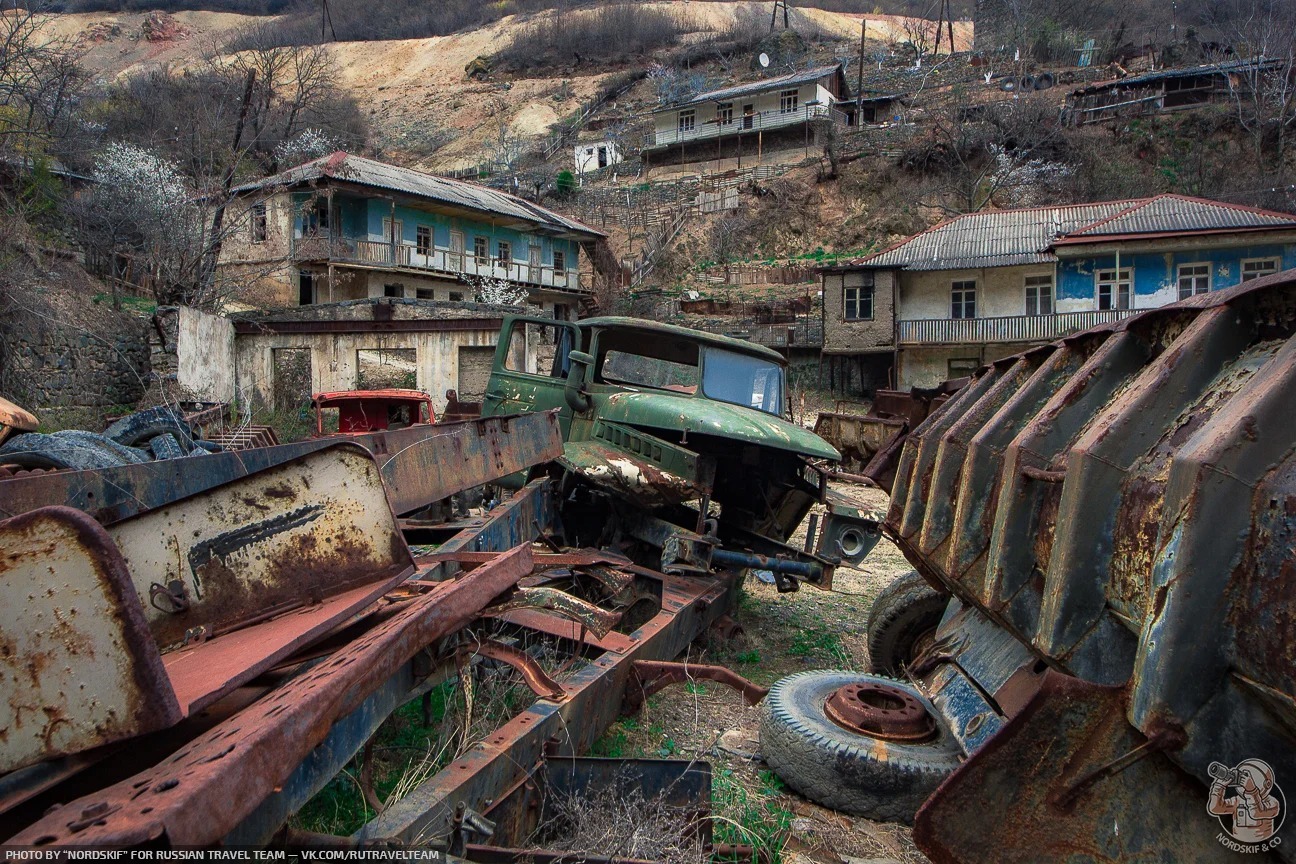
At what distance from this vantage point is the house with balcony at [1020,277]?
2570 cm

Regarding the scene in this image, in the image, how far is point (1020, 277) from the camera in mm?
28281

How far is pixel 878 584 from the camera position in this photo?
27.8 feet

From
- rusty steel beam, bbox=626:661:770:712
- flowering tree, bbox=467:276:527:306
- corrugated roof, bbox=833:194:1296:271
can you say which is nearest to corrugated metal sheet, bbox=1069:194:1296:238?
corrugated roof, bbox=833:194:1296:271

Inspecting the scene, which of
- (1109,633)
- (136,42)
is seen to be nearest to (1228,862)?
(1109,633)

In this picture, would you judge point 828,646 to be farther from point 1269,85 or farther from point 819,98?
point 819,98

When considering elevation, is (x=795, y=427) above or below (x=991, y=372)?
below

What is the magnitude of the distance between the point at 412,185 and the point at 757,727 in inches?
1308

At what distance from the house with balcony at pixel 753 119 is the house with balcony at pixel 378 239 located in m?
15.9

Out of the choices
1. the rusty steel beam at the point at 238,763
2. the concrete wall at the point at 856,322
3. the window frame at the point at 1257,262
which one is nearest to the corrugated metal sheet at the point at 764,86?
the concrete wall at the point at 856,322

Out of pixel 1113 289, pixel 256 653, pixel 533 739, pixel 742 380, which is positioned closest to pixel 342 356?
pixel 742 380

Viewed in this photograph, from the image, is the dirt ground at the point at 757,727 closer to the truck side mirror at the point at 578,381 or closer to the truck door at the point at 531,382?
the truck side mirror at the point at 578,381

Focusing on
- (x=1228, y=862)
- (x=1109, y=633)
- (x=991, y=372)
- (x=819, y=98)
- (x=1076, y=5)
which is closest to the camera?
(x=1228, y=862)

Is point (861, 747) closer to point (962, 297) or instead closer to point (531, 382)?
point (531, 382)

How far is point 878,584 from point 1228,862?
6.58 meters
